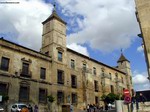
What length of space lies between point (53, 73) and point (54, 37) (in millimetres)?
6101

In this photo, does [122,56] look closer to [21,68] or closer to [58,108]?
[58,108]

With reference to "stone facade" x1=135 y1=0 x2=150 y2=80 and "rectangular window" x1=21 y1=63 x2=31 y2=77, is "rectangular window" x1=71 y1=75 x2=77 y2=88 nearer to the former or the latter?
"rectangular window" x1=21 y1=63 x2=31 y2=77

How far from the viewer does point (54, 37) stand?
3581cm

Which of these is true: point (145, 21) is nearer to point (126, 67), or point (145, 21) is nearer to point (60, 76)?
point (60, 76)

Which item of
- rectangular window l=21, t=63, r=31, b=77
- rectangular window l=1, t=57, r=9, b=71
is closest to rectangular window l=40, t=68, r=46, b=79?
rectangular window l=21, t=63, r=31, b=77

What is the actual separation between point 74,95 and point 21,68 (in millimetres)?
11432

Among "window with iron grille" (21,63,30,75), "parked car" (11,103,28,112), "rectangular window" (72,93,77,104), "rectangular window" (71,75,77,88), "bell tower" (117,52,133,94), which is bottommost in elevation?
"parked car" (11,103,28,112)

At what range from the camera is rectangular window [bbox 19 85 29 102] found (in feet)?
93.2

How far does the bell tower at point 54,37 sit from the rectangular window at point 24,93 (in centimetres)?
725

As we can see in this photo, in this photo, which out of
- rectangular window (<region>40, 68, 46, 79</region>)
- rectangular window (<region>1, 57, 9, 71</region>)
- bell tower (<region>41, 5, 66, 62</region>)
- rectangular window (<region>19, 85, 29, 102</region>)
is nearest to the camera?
rectangular window (<region>1, 57, 9, 71</region>)

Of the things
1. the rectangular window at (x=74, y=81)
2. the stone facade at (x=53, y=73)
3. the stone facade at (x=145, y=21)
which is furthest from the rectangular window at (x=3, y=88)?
the stone facade at (x=145, y=21)

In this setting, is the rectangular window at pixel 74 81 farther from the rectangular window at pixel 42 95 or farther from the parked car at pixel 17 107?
the parked car at pixel 17 107

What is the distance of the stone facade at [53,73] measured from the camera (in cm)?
2813

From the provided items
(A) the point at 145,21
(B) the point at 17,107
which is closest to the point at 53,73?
(B) the point at 17,107
